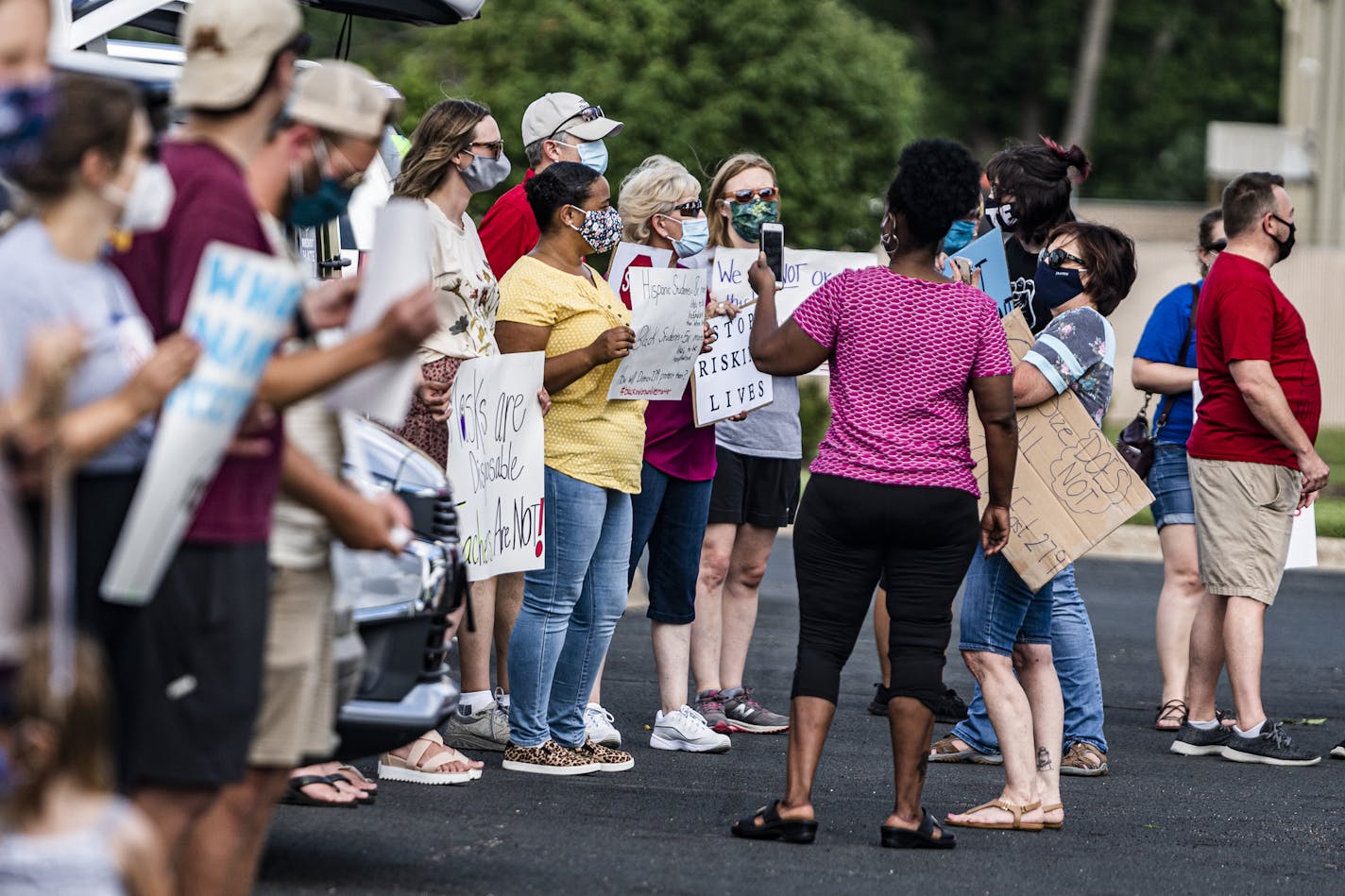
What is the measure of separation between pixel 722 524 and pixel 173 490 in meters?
4.86

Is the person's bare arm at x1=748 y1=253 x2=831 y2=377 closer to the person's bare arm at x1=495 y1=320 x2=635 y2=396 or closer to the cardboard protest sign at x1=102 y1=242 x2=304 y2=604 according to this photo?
the person's bare arm at x1=495 y1=320 x2=635 y2=396

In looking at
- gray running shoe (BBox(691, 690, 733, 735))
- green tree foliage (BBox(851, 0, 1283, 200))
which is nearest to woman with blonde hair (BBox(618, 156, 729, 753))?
gray running shoe (BBox(691, 690, 733, 735))

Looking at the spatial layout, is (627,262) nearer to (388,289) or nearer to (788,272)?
(788,272)

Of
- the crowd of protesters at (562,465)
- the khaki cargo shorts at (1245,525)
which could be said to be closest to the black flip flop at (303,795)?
the crowd of protesters at (562,465)

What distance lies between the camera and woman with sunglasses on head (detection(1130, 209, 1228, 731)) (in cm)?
864

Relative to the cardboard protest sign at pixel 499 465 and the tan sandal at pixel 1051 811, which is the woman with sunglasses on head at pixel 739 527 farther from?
the tan sandal at pixel 1051 811

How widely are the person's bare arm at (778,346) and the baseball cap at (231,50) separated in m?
2.37

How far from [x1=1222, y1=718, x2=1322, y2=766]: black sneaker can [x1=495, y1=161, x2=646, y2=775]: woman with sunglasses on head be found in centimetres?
255

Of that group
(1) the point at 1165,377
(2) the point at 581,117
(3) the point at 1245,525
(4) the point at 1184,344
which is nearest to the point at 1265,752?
(3) the point at 1245,525

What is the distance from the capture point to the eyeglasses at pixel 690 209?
25.5 feet

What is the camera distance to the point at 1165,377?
870cm

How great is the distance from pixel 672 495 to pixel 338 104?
382 centimetres

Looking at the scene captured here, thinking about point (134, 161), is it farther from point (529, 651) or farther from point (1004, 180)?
point (1004, 180)

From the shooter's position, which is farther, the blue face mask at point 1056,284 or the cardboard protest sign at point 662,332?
the cardboard protest sign at point 662,332
